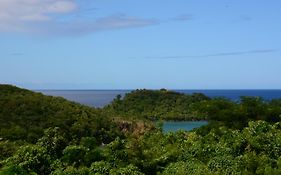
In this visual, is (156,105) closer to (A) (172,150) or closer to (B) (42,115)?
(B) (42,115)

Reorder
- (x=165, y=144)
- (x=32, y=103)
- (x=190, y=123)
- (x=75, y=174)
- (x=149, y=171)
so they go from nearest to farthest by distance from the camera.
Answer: (x=75, y=174) < (x=149, y=171) < (x=165, y=144) < (x=32, y=103) < (x=190, y=123)

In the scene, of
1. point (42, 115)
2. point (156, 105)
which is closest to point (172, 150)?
point (42, 115)

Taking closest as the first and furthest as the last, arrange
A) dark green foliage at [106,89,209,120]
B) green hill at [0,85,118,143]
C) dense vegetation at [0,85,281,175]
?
dense vegetation at [0,85,281,175], green hill at [0,85,118,143], dark green foliage at [106,89,209,120]

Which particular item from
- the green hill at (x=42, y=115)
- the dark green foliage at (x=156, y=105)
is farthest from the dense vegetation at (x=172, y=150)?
the dark green foliage at (x=156, y=105)

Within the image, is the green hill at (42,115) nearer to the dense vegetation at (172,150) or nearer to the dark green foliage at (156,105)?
the dense vegetation at (172,150)

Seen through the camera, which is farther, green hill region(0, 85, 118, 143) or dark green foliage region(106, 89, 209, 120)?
dark green foliage region(106, 89, 209, 120)

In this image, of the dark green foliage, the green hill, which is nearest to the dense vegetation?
the green hill

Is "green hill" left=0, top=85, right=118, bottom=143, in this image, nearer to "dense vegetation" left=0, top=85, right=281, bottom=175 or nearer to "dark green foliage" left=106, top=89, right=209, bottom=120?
"dense vegetation" left=0, top=85, right=281, bottom=175

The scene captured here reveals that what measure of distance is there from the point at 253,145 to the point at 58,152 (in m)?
8.02

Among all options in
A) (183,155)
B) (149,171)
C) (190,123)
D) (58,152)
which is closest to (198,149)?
(183,155)

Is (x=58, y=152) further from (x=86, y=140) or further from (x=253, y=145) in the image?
(x=253, y=145)

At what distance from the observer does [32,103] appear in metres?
53.2

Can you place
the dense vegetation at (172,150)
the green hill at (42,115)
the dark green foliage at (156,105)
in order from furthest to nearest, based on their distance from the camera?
1. the dark green foliage at (156,105)
2. the green hill at (42,115)
3. the dense vegetation at (172,150)

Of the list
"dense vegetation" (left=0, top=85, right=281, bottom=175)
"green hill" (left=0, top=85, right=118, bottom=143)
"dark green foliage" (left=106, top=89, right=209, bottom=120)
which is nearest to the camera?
"dense vegetation" (left=0, top=85, right=281, bottom=175)
